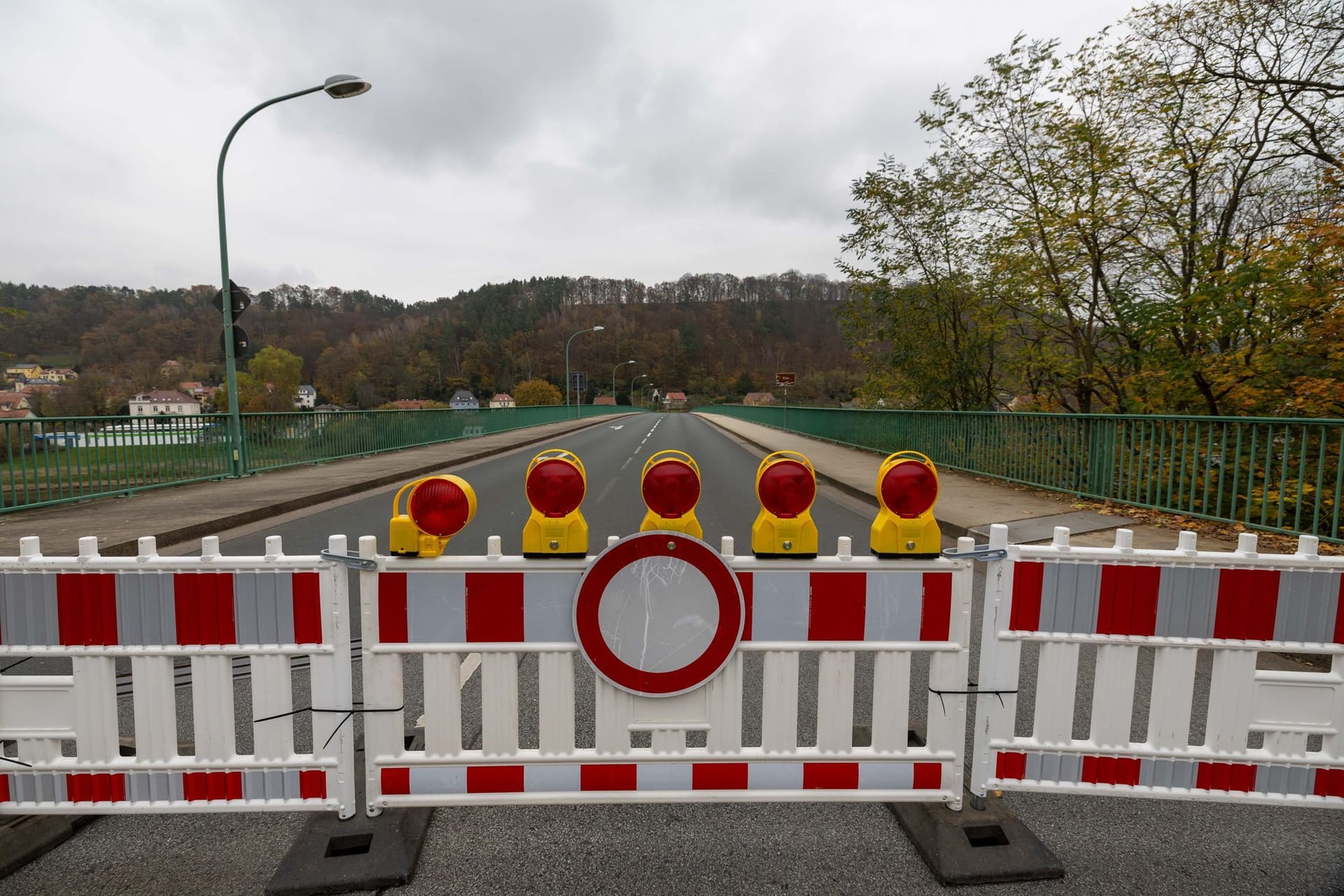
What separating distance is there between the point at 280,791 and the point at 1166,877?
9.81 feet

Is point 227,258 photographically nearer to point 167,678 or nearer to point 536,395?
point 167,678

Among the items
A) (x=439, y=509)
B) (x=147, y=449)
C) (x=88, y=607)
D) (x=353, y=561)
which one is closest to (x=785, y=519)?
(x=439, y=509)

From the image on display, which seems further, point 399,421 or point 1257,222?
point 399,421

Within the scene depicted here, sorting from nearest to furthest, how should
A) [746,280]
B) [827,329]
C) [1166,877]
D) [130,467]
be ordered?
[1166,877], [130,467], [827,329], [746,280]

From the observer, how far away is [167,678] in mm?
2137

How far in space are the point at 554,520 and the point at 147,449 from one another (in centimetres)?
1107

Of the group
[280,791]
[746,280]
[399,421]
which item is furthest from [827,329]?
[280,791]

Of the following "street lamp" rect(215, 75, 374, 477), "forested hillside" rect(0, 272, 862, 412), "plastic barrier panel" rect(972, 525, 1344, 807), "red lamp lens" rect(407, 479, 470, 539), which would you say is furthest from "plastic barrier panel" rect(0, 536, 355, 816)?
"forested hillside" rect(0, 272, 862, 412)

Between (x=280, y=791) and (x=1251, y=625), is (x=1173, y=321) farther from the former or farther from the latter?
(x=280, y=791)

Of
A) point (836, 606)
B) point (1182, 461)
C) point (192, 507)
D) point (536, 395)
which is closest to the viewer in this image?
point (836, 606)

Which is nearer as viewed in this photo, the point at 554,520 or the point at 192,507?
the point at 554,520

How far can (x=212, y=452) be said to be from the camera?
37.2ft

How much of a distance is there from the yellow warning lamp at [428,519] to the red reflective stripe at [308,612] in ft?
0.89

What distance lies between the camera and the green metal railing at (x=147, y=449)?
321 inches
